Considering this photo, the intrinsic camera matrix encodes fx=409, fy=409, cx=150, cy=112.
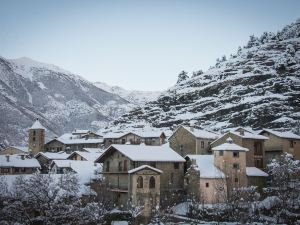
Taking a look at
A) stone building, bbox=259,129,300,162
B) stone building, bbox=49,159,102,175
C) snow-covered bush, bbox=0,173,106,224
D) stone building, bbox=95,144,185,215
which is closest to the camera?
snow-covered bush, bbox=0,173,106,224

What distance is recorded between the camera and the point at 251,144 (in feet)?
222

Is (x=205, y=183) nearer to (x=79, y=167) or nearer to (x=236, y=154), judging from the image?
(x=236, y=154)

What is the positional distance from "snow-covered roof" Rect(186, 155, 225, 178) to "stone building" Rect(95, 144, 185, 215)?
257 cm

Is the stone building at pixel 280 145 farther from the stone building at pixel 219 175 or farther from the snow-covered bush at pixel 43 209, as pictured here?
the snow-covered bush at pixel 43 209

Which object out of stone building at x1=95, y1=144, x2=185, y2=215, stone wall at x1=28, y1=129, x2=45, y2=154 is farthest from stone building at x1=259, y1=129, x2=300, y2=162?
stone wall at x1=28, y1=129, x2=45, y2=154

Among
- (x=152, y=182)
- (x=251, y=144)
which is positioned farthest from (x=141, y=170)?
(x=251, y=144)

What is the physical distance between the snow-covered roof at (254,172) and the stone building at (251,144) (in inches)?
79.1

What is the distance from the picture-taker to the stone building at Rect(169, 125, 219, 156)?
7175 centimetres

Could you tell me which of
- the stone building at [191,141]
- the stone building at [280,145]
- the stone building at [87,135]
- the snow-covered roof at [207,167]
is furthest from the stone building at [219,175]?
the stone building at [87,135]

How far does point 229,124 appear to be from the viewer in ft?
386

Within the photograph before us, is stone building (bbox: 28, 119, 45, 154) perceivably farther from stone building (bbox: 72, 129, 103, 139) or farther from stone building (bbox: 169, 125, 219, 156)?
stone building (bbox: 169, 125, 219, 156)

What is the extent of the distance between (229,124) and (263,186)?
5664cm

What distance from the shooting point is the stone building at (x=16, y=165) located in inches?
3039

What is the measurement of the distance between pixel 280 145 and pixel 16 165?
49.2 meters
